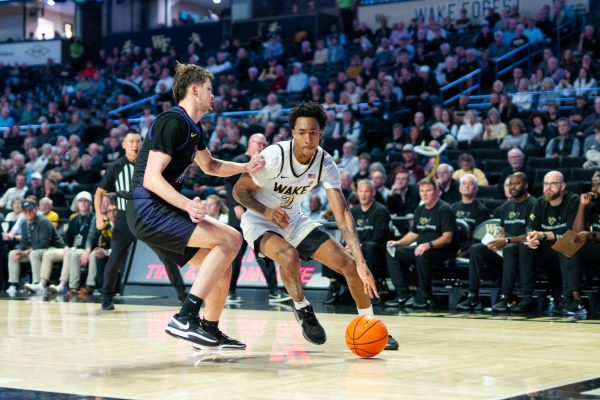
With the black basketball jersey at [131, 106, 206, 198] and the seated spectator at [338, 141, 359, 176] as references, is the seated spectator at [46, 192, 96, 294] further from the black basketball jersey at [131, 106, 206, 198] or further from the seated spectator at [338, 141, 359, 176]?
the black basketball jersey at [131, 106, 206, 198]

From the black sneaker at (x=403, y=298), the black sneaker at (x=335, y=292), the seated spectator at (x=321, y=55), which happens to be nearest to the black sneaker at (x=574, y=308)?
the black sneaker at (x=403, y=298)

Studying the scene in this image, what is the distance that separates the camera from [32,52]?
1206 inches

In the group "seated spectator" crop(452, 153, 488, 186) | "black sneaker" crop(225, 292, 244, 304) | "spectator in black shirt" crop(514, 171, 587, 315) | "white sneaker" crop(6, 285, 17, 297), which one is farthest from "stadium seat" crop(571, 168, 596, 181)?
"white sneaker" crop(6, 285, 17, 297)

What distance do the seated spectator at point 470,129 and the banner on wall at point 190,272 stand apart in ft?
13.9

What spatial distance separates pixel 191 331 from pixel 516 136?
939cm

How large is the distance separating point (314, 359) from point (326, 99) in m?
12.8

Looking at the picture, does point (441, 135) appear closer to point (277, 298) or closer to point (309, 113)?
point (277, 298)

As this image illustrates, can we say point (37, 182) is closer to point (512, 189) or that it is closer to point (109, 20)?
point (512, 189)

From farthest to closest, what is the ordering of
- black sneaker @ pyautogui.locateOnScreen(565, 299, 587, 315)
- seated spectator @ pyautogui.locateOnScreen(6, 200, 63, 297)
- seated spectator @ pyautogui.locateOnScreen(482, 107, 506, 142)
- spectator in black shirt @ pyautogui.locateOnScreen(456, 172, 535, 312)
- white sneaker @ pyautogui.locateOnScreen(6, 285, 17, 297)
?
seated spectator @ pyautogui.locateOnScreen(482, 107, 506, 142) → seated spectator @ pyautogui.locateOnScreen(6, 200, 63, 297) → white sneaker @ pyautogui.locateOnScreen(6, 285, 17, 297) → spectator in black shirt @ pyautogui.locateOnScreen(456, 172, 535, 312) → black sneaker @ pyautogui.locateOnScreen(565, 299, 587, 315)

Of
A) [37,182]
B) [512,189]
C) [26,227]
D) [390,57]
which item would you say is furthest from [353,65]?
[512,189]

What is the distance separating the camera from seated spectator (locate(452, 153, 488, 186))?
40.6 feet

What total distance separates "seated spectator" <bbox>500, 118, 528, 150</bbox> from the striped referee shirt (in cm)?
629

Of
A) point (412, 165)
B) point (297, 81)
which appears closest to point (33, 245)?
point (412, 165)

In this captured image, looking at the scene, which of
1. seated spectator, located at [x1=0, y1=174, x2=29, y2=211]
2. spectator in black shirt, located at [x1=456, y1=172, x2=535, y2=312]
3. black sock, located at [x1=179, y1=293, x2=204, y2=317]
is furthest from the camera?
seated spectator, located at [x1=0, y1=174, x2=29, y2=211]
